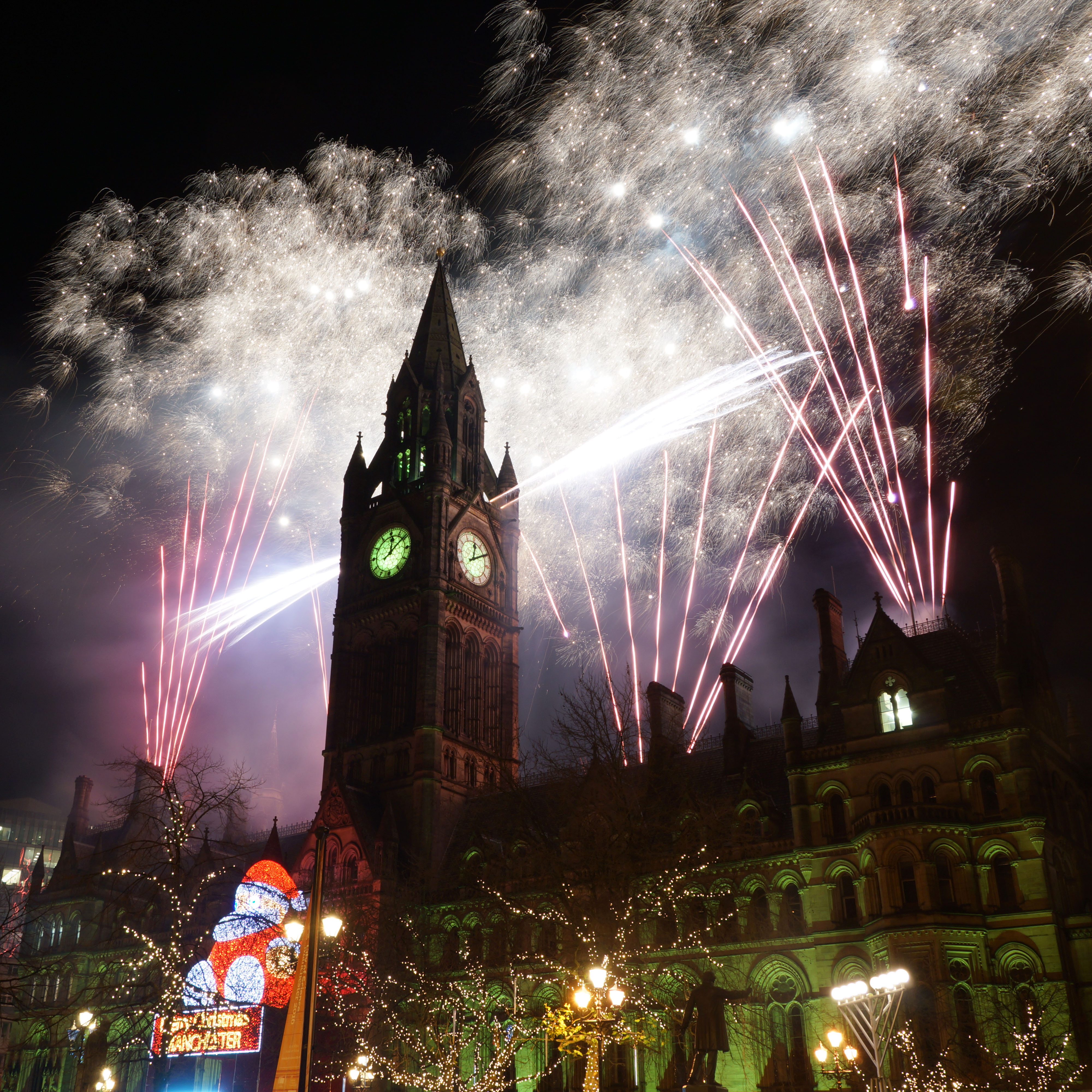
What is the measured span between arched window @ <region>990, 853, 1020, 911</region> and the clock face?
1471 inches

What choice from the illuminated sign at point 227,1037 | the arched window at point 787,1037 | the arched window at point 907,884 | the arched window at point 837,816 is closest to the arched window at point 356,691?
the illuminated sign at point 227,1037

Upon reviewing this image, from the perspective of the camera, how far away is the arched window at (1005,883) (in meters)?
37.2

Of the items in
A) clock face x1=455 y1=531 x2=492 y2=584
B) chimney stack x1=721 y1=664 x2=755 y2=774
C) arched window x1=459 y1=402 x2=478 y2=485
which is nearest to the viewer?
chimney stack x1=721 y1=664 x2=755 y2=774

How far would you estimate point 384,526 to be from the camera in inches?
2734

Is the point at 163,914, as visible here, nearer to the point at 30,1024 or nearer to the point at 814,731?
the point at 30,1024

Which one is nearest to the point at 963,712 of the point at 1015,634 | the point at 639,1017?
the point at 1015,634

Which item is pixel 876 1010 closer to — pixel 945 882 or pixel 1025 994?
pixel 1025 994

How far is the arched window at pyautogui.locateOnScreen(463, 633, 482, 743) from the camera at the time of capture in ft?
213

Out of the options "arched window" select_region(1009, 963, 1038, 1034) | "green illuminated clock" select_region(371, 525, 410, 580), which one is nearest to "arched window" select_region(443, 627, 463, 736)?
"green illuminated clock" select_region(371, 525, 410, 580)

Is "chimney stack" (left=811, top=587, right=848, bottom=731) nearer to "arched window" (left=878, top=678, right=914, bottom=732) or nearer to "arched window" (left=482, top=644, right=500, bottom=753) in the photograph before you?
"arched window" (left=878, top=678, right=914, bottom=732)

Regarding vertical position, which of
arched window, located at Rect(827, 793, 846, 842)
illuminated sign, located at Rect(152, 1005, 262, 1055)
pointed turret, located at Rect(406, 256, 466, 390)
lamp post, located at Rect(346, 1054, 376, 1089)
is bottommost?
lamp post, located at Rect(346, 1054, 376, 1089)

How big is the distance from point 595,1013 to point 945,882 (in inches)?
603

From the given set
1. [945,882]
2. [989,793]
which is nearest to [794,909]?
[945,882]

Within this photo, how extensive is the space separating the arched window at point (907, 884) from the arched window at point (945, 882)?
0.81 m
